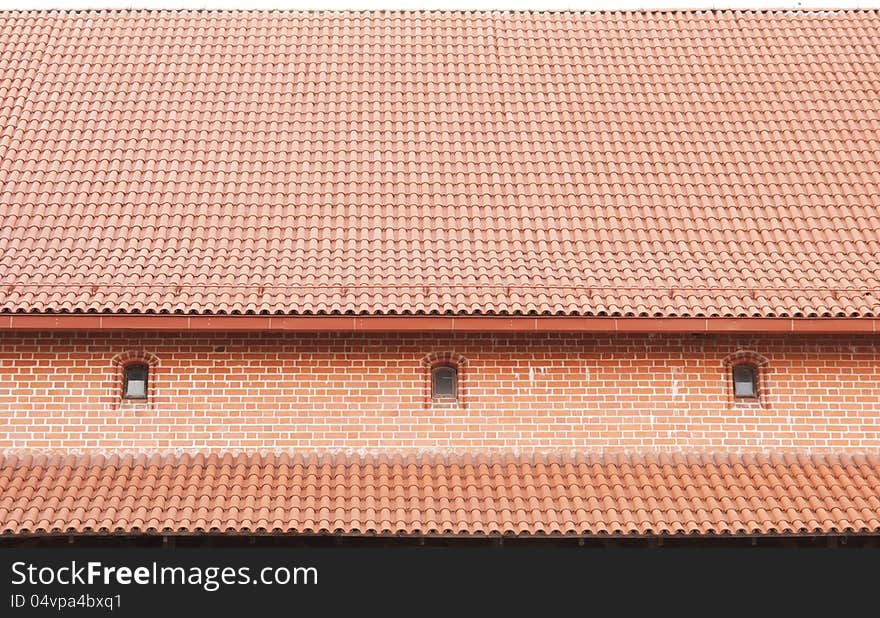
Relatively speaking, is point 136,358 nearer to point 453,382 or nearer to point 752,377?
point 453,382

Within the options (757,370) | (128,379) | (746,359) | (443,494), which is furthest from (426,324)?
(757,370)

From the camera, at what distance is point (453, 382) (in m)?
8.40

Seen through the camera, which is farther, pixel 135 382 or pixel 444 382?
pixel 444 382

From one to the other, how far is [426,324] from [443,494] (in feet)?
4.34

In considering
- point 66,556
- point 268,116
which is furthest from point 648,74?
point 66,556

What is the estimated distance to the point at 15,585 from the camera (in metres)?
7.45

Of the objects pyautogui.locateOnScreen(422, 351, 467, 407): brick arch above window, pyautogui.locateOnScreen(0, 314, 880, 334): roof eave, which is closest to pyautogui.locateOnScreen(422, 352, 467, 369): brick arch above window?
pyautogui.locateOnScreen(422, 351, 467, 407): brick arch above window

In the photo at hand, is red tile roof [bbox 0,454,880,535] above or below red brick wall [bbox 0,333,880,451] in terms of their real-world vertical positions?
below

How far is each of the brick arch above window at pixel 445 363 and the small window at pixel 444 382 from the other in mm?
25

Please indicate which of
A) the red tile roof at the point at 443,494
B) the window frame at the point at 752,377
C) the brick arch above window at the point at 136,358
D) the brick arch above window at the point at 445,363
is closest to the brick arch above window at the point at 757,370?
the window frame at the point at 752,377

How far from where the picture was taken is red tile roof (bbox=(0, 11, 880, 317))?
8234 millimetres

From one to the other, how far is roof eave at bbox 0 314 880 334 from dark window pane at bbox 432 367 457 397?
0.62 metres

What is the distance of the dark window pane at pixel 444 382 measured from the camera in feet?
27.5

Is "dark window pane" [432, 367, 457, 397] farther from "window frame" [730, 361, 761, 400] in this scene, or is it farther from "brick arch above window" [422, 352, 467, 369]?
"window frame" [730, 361, 761, 400]
